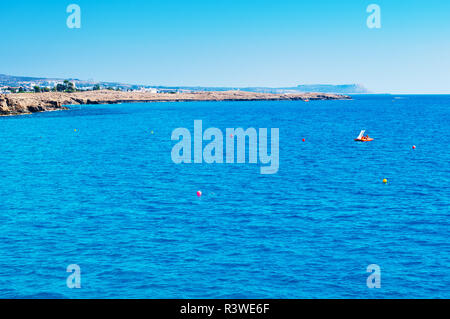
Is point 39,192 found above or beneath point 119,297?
above

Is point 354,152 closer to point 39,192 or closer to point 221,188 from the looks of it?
point 221,188

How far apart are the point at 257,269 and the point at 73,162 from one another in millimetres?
54150

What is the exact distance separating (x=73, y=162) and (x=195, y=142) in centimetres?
3735

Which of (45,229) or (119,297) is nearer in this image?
(119,297)

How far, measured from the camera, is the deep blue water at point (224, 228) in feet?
101

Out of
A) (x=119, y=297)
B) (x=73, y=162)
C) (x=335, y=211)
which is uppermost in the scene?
(x=73, y=162)

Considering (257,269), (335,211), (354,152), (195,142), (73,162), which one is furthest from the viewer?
(195,142)

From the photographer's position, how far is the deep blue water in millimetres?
30703

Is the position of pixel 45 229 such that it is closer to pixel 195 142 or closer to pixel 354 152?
pixel 354 152

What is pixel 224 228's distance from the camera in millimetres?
41688

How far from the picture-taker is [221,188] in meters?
58.2
